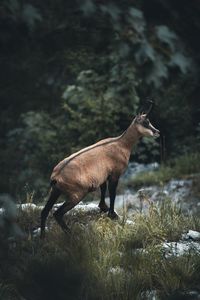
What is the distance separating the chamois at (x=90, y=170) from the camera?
296 inches

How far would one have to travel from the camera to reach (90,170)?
7758 mm

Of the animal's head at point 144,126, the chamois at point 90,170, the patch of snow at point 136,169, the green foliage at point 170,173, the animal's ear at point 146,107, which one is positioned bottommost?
the patch of snow at point 136,169

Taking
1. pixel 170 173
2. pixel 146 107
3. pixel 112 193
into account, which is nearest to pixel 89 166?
pixel 112 193

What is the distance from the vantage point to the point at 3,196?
2959 millimetres

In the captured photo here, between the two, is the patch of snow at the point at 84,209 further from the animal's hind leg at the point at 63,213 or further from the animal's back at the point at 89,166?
the animal's hind leg at the point at 63,213

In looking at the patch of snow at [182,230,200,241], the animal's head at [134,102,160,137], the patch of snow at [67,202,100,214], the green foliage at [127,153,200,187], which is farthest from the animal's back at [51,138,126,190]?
the green foliage at [127,153,200,187]

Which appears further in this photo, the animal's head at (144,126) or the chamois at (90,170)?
the animal's head at (144,126)

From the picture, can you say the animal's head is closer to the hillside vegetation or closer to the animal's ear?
the animal's ear

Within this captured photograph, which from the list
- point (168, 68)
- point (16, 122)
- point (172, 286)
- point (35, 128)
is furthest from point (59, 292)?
point (16, 122)

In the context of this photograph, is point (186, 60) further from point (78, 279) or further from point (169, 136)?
point (169, 136)

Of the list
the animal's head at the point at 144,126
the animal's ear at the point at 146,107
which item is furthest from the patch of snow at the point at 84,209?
the animal's ear at the point at 146,107

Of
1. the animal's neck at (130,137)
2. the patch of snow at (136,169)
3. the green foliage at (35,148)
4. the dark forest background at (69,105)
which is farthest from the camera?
the patch of snow at (136,169)

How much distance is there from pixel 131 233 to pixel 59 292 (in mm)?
2263

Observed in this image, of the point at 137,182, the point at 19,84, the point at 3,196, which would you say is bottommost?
the point at 137,182
